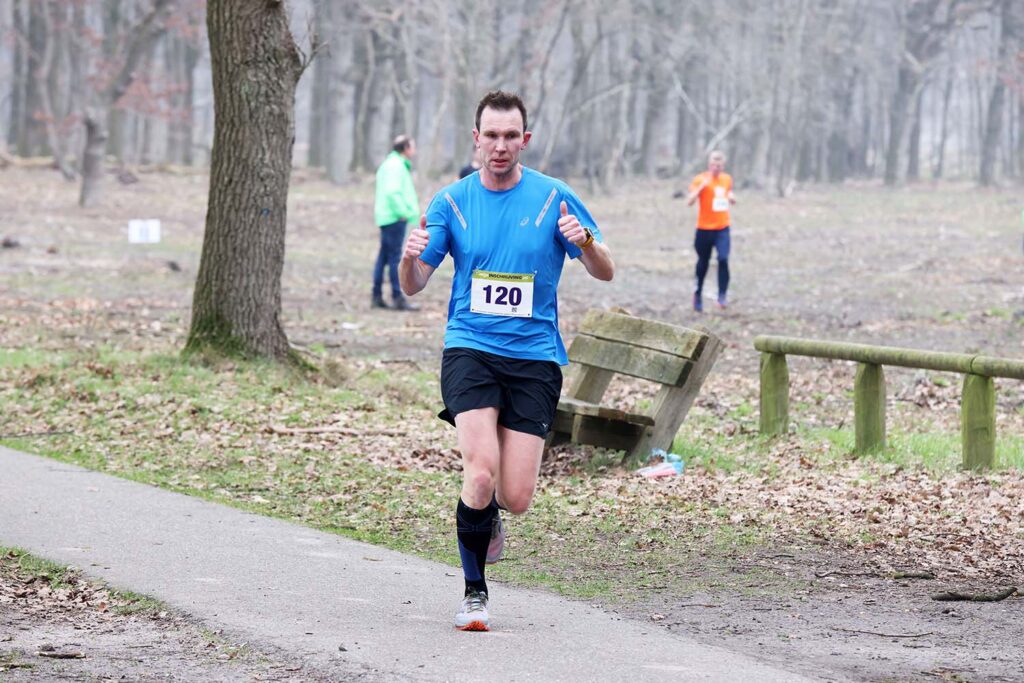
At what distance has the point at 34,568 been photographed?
6.89m

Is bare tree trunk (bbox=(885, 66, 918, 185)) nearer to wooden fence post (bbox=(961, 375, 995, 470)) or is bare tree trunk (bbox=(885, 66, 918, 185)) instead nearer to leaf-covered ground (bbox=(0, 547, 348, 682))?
wooden fence post (bbox=(961, 375, 995, 470))

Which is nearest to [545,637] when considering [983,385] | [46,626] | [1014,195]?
[46,626]

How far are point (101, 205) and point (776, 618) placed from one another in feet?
103

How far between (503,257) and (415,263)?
376 mm

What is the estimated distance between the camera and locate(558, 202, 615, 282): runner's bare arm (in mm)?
5977

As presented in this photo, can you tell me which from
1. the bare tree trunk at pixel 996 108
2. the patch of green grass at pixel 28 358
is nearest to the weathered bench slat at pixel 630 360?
the patch of green grass at pixel 28 358

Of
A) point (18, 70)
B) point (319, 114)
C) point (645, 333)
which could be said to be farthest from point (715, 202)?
point (18, 70)

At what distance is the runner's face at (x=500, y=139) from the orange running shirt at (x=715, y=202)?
13845mm

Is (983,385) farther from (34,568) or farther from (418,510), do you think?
(34,568)

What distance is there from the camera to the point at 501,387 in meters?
6.15

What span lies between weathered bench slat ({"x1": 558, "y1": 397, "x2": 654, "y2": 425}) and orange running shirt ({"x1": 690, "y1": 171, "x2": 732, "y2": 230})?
10.2 meters

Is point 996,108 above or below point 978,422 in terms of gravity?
above

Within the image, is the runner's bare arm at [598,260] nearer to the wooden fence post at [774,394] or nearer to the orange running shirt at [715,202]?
the wooden fence post at [774,394]

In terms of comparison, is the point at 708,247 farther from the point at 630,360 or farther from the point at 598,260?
the point at 598,260
